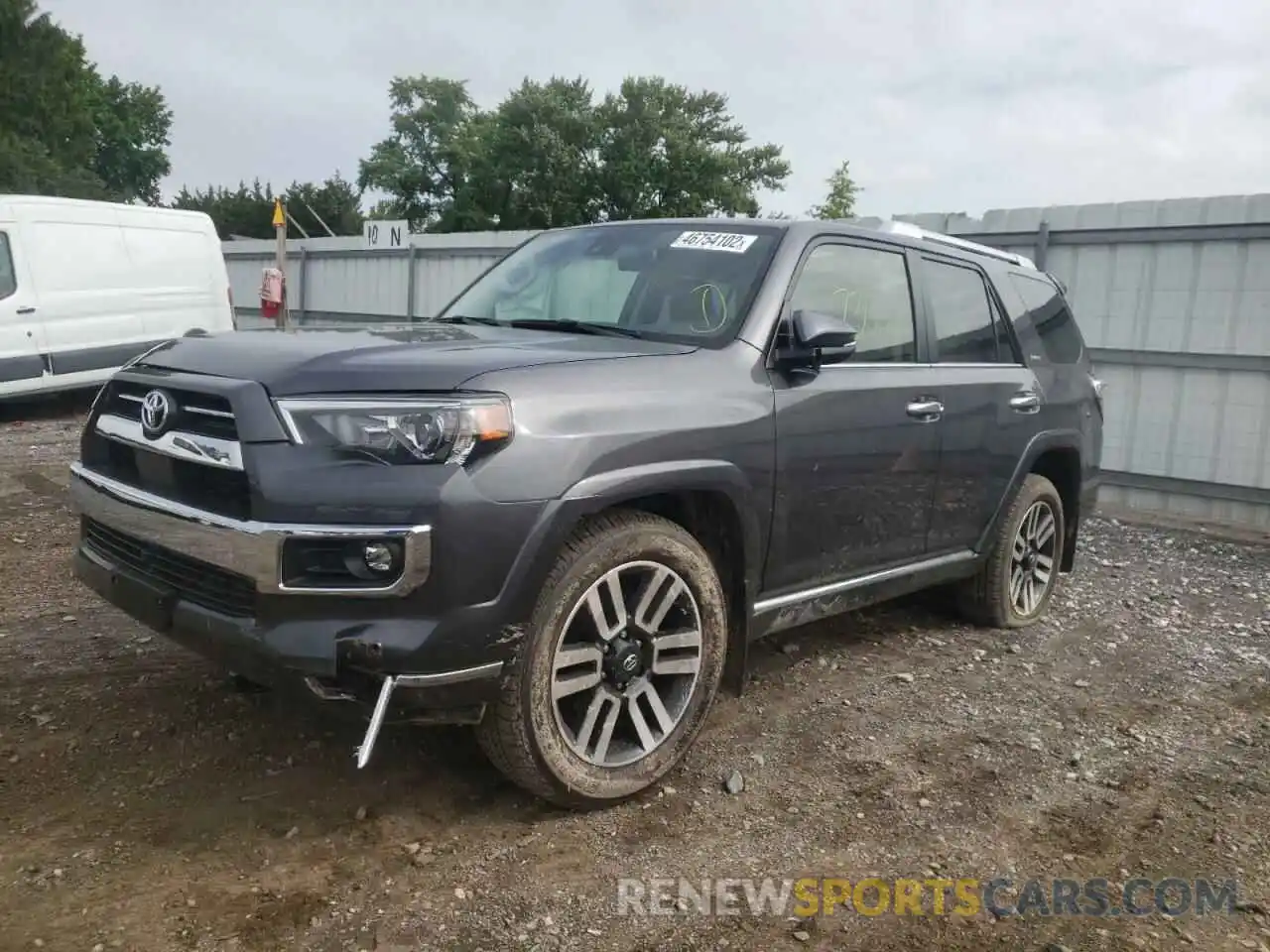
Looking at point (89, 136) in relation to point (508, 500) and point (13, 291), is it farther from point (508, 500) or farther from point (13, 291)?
point (508, 500)

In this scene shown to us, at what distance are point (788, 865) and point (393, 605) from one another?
132 centimetres

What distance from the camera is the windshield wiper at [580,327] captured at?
11.4 feet

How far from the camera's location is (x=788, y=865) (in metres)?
2.80

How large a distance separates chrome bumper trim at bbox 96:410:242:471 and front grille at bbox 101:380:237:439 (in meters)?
0.02

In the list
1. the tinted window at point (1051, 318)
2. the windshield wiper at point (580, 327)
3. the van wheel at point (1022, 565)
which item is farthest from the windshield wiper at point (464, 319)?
the tinted window at point (1051, 318)

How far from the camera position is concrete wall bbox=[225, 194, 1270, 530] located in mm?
7801

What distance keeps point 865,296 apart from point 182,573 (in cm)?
265

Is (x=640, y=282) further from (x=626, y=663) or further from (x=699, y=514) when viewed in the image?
(x=626, y=663)

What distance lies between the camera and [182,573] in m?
2.76

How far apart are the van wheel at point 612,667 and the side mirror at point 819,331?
0.78 m

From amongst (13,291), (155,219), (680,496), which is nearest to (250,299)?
(155,219)

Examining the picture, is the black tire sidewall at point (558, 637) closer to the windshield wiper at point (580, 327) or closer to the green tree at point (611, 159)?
the windshield wiper at point (580, 327)

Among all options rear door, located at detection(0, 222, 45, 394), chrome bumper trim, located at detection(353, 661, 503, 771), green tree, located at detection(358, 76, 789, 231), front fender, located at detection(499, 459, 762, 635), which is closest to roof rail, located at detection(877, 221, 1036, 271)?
front fender, located at detection(499, 459, 762, 635)

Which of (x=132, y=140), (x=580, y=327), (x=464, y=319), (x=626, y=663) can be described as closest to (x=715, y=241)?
(x=580, y=327)
